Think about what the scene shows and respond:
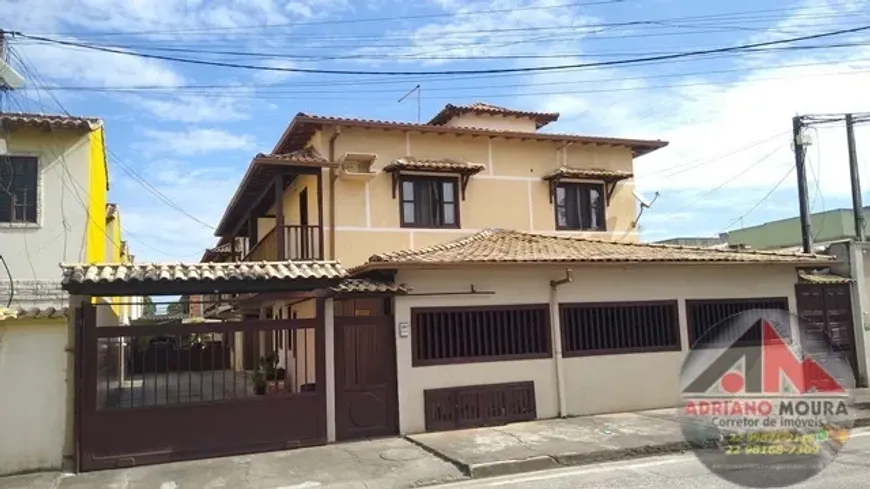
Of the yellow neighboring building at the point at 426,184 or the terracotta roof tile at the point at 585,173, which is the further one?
the terracotta roof tile at the point at 585,173

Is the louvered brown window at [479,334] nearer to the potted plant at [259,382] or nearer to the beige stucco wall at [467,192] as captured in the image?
the potted plant at [259,382]

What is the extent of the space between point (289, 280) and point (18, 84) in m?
5.79

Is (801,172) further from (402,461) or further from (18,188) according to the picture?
(18,188)

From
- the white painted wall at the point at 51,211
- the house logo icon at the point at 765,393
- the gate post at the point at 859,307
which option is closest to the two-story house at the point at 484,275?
the house logo icon at the point at 765,393

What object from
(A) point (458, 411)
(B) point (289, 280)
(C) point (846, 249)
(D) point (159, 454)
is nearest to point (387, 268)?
(B) point (289, 280)

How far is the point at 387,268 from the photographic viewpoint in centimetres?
1130

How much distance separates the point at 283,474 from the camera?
8.91m

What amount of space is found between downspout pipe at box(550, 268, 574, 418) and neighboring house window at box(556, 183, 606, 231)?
14.1 ft

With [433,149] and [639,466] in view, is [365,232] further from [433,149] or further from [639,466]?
[639,466]

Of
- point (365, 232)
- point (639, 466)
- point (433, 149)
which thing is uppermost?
point (433, 149)

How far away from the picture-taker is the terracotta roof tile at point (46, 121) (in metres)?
13.6

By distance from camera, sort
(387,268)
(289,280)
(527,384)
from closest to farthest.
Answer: (289,280) → (387,268) → (527,384)

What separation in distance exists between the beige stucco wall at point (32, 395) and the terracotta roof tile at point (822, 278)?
14546 millimetres

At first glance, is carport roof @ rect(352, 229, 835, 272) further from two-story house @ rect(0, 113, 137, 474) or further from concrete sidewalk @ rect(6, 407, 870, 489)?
two-story house @ rect(0, 113, 137, 474)
